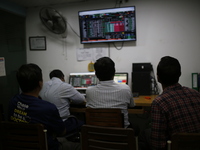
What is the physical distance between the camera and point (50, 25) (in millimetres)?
3119

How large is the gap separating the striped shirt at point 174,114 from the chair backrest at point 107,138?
0.65 feet

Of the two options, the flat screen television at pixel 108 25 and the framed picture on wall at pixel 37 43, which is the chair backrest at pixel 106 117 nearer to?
the flat screen television at pixel 108 25

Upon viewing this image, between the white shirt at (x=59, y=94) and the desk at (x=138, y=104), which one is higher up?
the white shirt at (x=59, y=94)

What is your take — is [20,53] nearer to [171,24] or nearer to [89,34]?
[89,34]

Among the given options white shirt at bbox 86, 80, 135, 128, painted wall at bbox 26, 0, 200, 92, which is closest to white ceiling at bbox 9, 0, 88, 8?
painted wall at bbox 26, 0, 200, 92

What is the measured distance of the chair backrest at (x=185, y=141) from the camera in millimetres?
965

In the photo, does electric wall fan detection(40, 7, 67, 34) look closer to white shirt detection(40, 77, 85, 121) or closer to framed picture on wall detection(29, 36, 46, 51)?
framed picture on wall detection(29, 36, 46, 51)

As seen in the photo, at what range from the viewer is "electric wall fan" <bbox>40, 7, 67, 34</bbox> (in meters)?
2.95

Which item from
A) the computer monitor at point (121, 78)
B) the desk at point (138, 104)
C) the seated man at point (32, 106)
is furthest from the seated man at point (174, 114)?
the computer monitor at point (121, 78)

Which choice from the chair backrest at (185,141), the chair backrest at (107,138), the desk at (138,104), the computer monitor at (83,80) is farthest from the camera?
the computer monitor at (83,80)

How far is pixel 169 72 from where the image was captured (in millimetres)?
1273

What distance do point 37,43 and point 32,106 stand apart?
2.40 m

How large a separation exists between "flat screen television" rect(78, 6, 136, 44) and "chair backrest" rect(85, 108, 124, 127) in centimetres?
171

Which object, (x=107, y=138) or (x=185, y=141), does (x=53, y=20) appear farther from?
(x=185, y=141)
